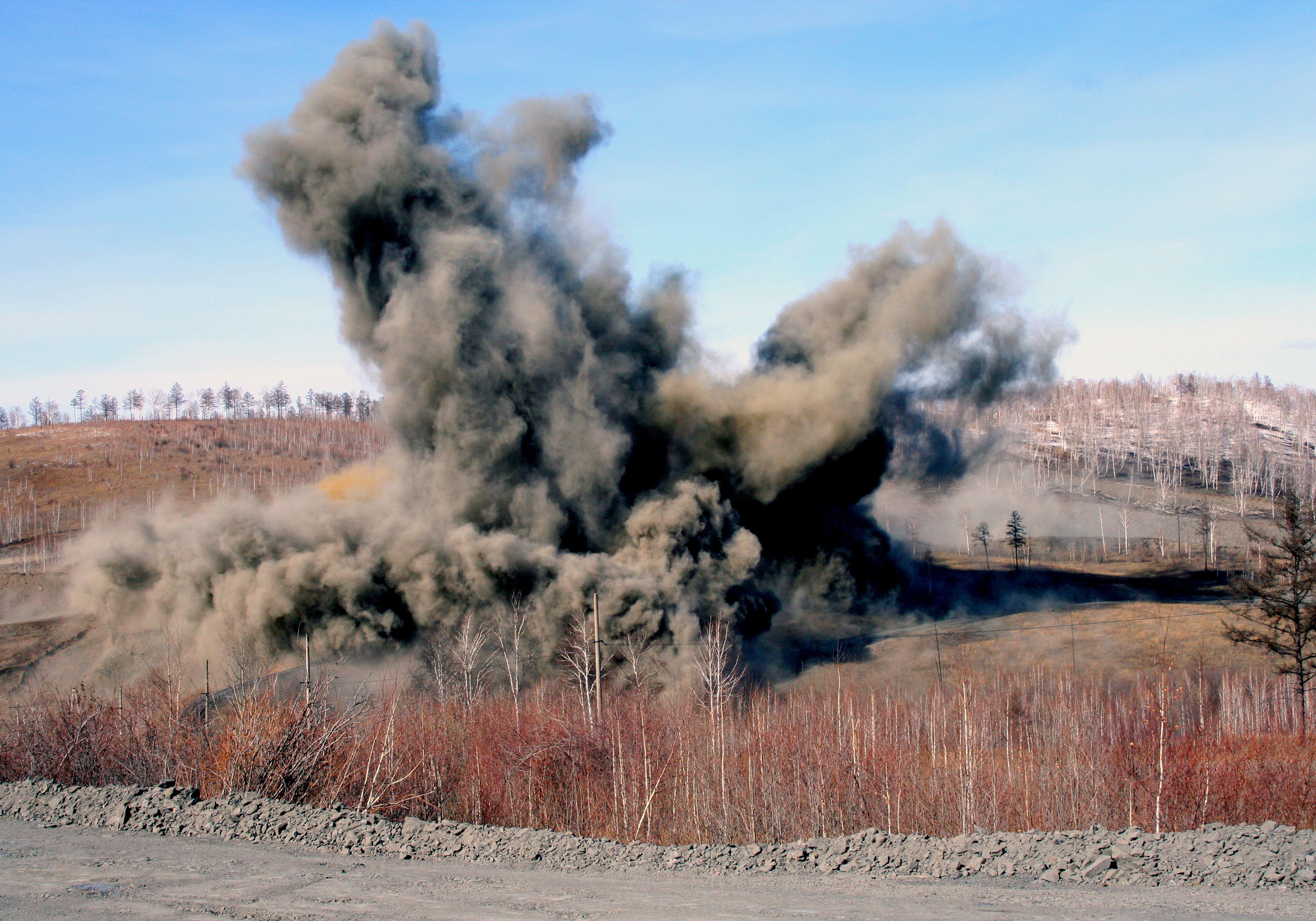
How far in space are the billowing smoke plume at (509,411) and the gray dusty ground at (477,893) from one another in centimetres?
3184

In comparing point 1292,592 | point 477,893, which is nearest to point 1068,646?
point 1292,592

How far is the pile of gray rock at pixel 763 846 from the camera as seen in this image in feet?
37.1

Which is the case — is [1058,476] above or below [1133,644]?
above

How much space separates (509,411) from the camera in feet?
159

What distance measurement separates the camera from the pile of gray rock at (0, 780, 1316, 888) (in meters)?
11.3

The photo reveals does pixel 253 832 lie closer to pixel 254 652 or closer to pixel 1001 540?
pixel 254 652

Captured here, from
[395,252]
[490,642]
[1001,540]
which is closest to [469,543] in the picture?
[490,642]

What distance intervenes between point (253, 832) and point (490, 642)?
3193cm

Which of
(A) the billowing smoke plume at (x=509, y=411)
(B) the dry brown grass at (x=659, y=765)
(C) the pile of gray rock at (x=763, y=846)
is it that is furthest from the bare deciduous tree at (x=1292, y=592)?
(C) the pile of gray rock at (x=763, y=846)

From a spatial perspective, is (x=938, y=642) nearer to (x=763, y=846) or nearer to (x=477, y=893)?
(x=763, y=846)

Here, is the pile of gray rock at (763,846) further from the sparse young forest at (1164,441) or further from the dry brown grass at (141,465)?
the sparse young forest at (1164,441)

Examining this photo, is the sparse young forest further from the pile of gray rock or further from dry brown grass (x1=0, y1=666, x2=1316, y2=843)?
the pile of gray rock

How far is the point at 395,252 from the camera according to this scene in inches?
1890

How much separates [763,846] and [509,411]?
3714 cm
